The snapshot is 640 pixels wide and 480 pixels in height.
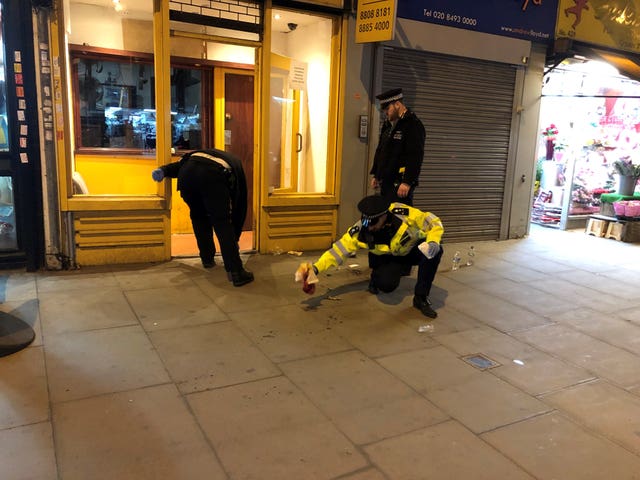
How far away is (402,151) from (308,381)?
330cm

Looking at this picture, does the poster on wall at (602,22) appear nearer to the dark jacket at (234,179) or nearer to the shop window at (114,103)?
the dark jacket at (234,179)

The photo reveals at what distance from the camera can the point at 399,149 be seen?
6.14 metres

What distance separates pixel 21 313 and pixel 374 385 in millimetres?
3044

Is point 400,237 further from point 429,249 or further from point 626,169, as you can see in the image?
point 626,169

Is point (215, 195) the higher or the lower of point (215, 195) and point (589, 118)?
the lower

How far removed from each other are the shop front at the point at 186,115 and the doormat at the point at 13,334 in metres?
1.73

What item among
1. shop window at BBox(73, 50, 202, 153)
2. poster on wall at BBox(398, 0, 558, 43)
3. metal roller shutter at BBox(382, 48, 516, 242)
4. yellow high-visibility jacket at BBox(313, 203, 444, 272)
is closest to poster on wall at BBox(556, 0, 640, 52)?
Answer: poster on wall at BBox(398, 0, 558, 43)

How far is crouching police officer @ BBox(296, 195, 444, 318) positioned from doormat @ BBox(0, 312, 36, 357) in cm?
209

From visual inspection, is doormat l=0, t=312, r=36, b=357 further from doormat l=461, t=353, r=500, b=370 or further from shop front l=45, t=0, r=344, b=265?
doormat l=461, t=353, r=500, b=370

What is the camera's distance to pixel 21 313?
457cm

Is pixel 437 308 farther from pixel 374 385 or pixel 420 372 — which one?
pixel 374 385

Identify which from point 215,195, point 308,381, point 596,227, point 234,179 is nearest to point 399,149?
point 234,179

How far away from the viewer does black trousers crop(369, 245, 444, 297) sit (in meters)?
5.06

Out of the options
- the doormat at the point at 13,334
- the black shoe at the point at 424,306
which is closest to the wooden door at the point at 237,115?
the black shoe at the point at 424,306
